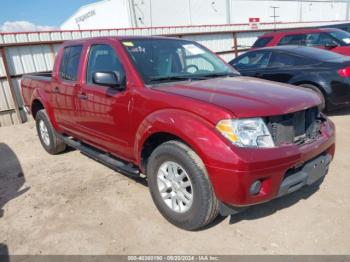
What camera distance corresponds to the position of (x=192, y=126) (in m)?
2.64

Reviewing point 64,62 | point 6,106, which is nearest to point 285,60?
point 64,62

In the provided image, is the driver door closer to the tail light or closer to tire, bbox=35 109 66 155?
tire, bbox=35 109 66 155

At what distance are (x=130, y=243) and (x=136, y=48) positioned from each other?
211 cm

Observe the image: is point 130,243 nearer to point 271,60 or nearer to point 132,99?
point 132,99

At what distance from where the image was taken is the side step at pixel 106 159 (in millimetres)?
3551

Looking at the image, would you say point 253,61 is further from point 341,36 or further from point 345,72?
point 341,36

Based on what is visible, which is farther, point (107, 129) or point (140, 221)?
point (107, 129)

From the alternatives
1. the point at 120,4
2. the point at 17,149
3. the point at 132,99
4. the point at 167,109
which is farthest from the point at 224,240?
the point at 120,4

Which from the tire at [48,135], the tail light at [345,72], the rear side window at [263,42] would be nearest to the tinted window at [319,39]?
the rear side window at [263,42]

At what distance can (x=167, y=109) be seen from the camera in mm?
2906

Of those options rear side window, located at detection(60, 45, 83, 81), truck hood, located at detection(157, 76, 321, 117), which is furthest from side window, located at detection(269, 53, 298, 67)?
rear side window, located at detection(60, 45, 83, 81)

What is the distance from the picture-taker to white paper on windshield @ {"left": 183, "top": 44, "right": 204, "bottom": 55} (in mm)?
4141

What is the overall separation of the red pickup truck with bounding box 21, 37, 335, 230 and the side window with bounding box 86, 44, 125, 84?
0.04 feet

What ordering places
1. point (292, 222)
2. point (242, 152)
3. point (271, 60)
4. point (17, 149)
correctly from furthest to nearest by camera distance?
point (271, 60), point (17, 149), point (292, 222), point (242, 152)
